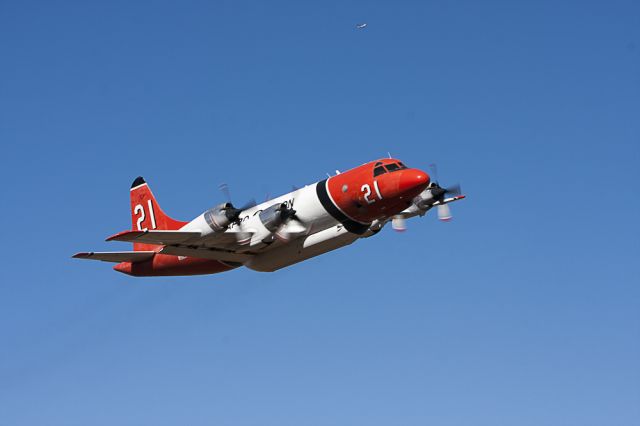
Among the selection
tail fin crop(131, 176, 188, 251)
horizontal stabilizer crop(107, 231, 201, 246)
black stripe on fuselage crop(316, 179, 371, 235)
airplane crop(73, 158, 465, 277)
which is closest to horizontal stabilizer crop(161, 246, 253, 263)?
airplane crop(73, 158, 465, 277)

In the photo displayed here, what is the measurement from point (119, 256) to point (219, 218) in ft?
21.6

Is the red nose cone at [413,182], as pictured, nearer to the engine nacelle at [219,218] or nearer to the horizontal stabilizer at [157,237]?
the engine nacelle at [219,218]

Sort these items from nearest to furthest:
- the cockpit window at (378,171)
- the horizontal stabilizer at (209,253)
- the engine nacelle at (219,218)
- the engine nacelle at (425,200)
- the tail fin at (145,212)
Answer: the cockpit window at (378,171) → the engine nacelle at (219,218) → the horizontal stabilizer at (209,253) → the engine nacelle at (425,200) → the tail fin at (145,212)

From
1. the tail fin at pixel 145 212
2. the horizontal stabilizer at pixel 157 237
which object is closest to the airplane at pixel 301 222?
the horizontal stabilizer at pixel 157 237

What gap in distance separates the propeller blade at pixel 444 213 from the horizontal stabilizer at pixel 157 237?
1170cm

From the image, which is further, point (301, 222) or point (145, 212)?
point (145, 212)

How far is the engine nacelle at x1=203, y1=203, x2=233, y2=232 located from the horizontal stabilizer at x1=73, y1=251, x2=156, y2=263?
5604 mm

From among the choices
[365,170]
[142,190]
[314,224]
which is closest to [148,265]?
[142,190]

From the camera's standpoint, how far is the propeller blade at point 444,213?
45.2 m

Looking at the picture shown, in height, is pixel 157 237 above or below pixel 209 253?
above

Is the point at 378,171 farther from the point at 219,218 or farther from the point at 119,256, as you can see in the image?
the point at 119,256

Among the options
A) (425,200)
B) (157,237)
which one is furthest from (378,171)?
(157,237)

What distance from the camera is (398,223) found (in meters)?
44.8

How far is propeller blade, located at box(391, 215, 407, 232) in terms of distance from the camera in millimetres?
44531
